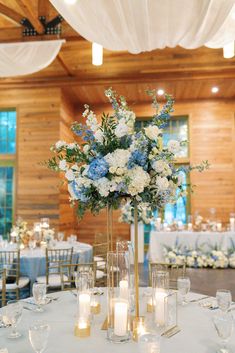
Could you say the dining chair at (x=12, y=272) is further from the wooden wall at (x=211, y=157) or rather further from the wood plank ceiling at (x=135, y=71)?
the wooden wall at (x=211, y=157)

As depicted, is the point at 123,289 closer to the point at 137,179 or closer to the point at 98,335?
the point at 98,335

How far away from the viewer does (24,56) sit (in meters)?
4.32

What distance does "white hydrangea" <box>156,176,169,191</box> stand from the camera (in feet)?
5.89

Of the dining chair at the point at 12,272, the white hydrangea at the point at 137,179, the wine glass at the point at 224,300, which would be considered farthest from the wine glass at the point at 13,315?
the dining chair at the point at 12,272

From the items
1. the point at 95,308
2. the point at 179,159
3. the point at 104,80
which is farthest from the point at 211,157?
the point at 95,308

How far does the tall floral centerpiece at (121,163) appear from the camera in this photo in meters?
1.79

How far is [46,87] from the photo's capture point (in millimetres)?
8266

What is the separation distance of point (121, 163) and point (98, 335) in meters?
0.89

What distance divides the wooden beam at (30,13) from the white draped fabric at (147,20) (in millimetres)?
2765

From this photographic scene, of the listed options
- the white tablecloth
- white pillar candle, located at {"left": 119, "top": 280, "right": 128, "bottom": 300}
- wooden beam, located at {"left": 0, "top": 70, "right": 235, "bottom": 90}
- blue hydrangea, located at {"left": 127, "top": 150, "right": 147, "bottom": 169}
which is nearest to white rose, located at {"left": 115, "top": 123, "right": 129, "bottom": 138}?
blue hydrangea, located at {"left": 127, "top": 150, "right": 147, "bottom": 169}

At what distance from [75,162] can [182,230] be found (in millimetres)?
6187

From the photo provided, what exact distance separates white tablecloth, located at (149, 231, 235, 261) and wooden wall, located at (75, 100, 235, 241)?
66.9 inches

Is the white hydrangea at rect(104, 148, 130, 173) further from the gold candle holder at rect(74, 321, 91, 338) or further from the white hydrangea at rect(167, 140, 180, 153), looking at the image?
the gold candle holder at rect(74, 321, 91, 338)

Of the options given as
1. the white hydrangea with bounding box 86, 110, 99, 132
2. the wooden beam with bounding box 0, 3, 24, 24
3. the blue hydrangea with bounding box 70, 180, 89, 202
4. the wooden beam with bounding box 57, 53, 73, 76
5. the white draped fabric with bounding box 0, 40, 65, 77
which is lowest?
the blue hydrangea with bounding box 70, 180, 89, 202
